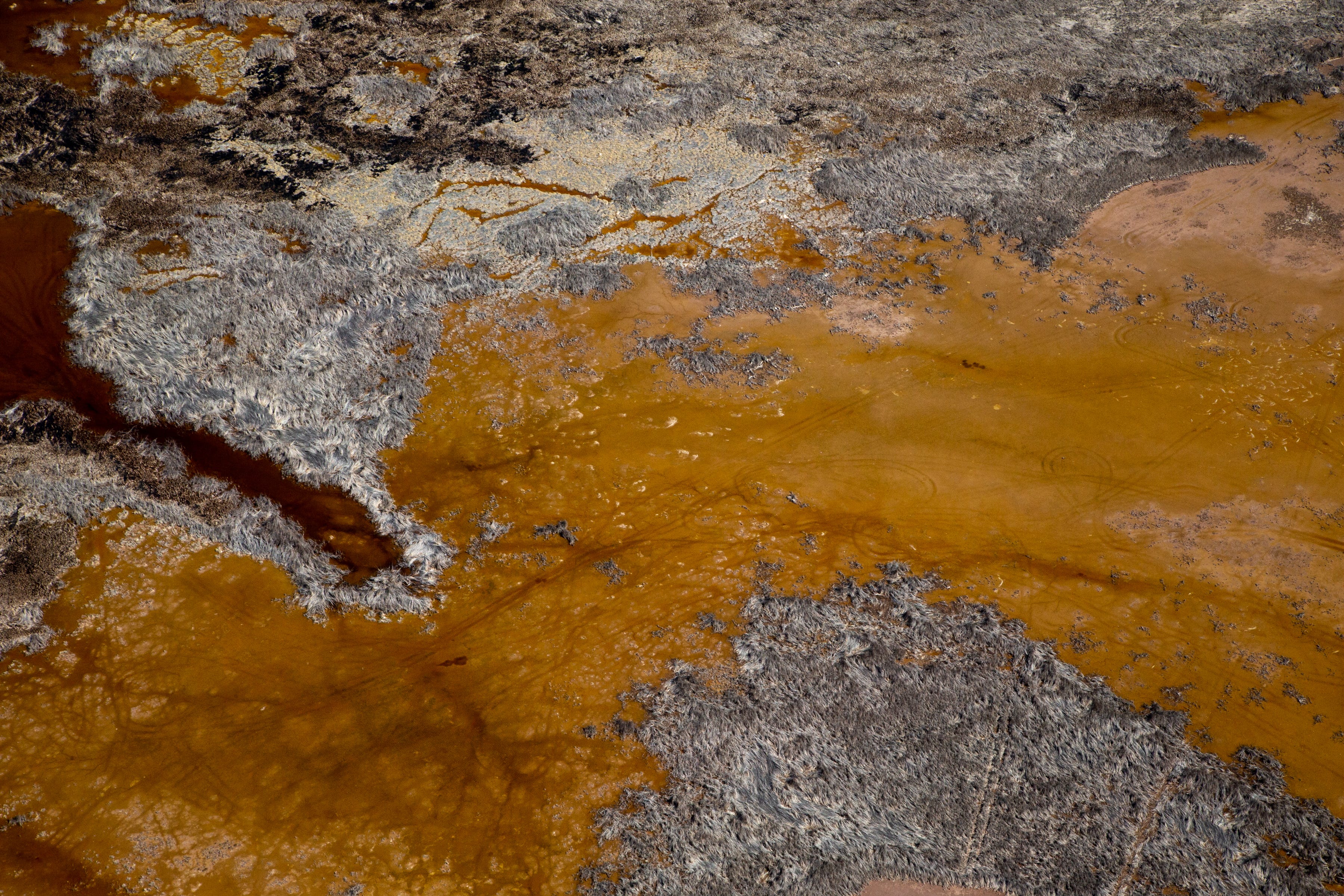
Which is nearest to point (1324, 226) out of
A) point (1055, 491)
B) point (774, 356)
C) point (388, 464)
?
point (1055, 491)

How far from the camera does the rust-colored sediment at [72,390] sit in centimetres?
551

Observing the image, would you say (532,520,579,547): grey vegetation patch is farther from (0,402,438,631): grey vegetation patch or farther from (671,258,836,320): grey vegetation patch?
(671,258,836,320): grey vegetation patch

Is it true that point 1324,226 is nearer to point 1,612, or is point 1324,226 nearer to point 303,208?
point 303,208

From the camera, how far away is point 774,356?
20.7 feet

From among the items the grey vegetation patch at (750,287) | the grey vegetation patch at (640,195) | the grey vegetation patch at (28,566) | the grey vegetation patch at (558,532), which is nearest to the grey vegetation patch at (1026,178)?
the grey vegetation patch at (750,287)

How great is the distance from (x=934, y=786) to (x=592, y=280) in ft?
14.4

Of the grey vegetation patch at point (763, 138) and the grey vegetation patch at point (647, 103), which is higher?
the grey vegetation patch at point (647, 103)

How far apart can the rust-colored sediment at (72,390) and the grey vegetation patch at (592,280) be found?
2379 millimetres

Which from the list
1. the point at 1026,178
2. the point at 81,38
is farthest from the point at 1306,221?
the point at 81,38

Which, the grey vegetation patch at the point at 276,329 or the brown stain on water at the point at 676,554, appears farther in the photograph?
the grey vegetation patch at the point at 276,329

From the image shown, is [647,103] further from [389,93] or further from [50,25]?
[50,25]

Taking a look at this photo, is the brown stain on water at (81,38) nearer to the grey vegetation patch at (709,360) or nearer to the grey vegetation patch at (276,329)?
the grey vegetation patch at (276,329)

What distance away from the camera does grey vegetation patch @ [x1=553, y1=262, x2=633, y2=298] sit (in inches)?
265

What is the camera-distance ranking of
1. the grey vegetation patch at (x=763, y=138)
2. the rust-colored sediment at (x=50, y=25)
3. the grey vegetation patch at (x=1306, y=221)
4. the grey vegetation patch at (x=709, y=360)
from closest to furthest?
the grey vegetation patch at (x=709, y=360)
the grey vegetation patch at (x=1306, y=221)
the grey vegetation patch at (x=763, y=138)
the rust-colored sediment at (x=50, y=25)
